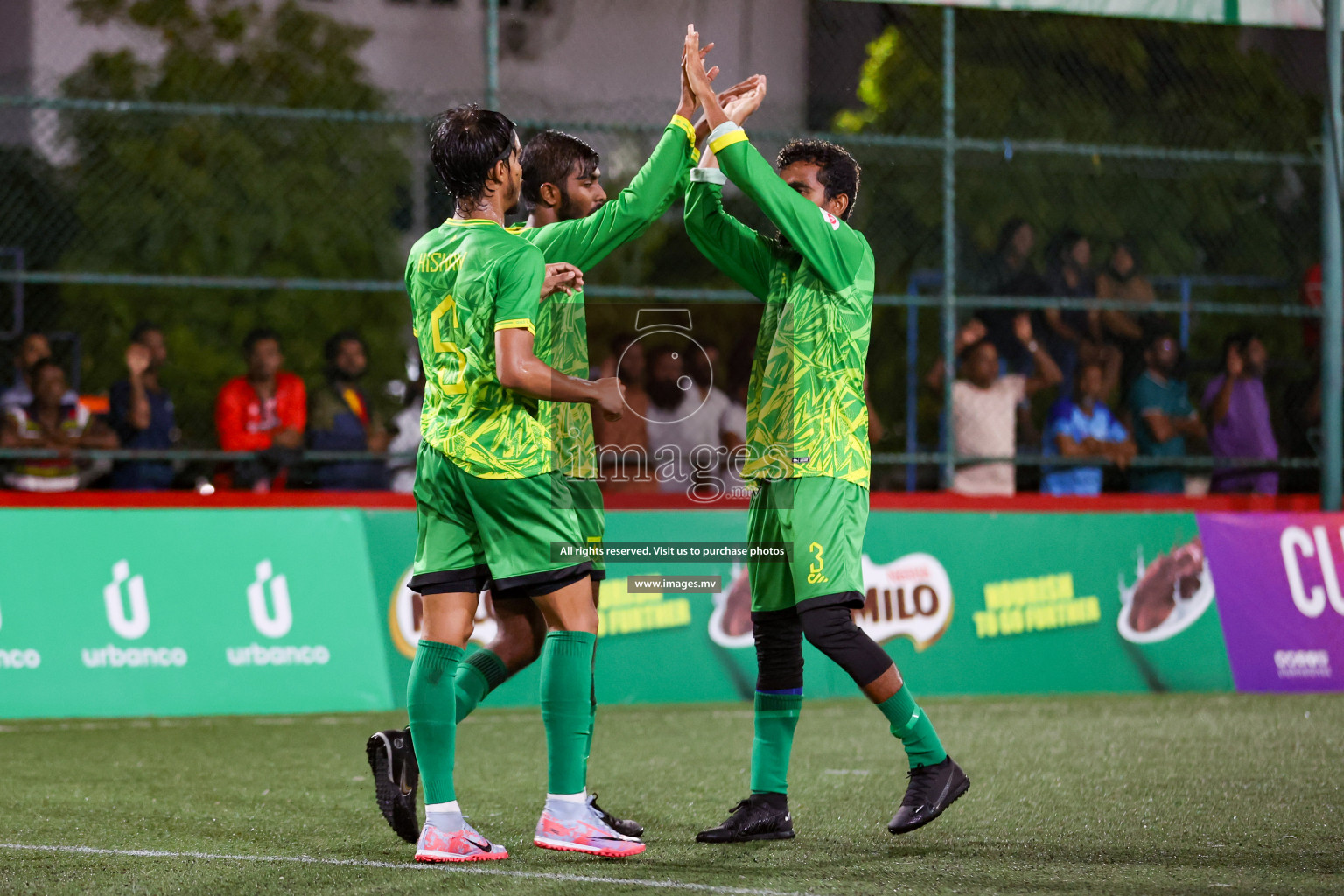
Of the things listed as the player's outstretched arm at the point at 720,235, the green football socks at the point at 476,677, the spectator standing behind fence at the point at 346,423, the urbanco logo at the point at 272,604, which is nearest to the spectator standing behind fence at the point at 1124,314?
the spectator standing behind fence at the point at 346,423

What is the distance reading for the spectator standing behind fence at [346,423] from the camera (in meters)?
9.62

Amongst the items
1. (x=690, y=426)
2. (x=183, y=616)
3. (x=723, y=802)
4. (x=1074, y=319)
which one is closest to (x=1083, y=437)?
(x=1074, y=319)

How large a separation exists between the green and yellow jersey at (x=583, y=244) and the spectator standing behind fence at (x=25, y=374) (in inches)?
230

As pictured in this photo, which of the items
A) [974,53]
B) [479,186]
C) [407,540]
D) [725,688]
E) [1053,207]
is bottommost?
[725,688]

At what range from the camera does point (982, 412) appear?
1033 cm

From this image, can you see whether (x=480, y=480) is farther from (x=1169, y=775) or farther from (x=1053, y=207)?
(x=1053, y=207)

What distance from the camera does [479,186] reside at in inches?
180

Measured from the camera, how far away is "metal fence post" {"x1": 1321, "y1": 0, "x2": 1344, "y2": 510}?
34.0 ft

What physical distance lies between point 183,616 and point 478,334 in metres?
4.58

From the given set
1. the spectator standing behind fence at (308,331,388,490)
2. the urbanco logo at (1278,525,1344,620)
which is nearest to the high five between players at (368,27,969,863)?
the spectator standing behind fence at (308,331,388,490)

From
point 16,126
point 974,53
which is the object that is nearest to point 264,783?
point 16,126

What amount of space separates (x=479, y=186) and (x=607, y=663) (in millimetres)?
4895

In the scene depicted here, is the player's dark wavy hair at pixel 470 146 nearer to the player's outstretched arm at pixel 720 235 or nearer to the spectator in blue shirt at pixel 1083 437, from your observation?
the player's outstretched arm at pixel 720 235

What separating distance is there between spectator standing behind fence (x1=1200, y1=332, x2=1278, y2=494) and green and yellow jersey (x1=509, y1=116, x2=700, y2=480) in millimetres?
6765
